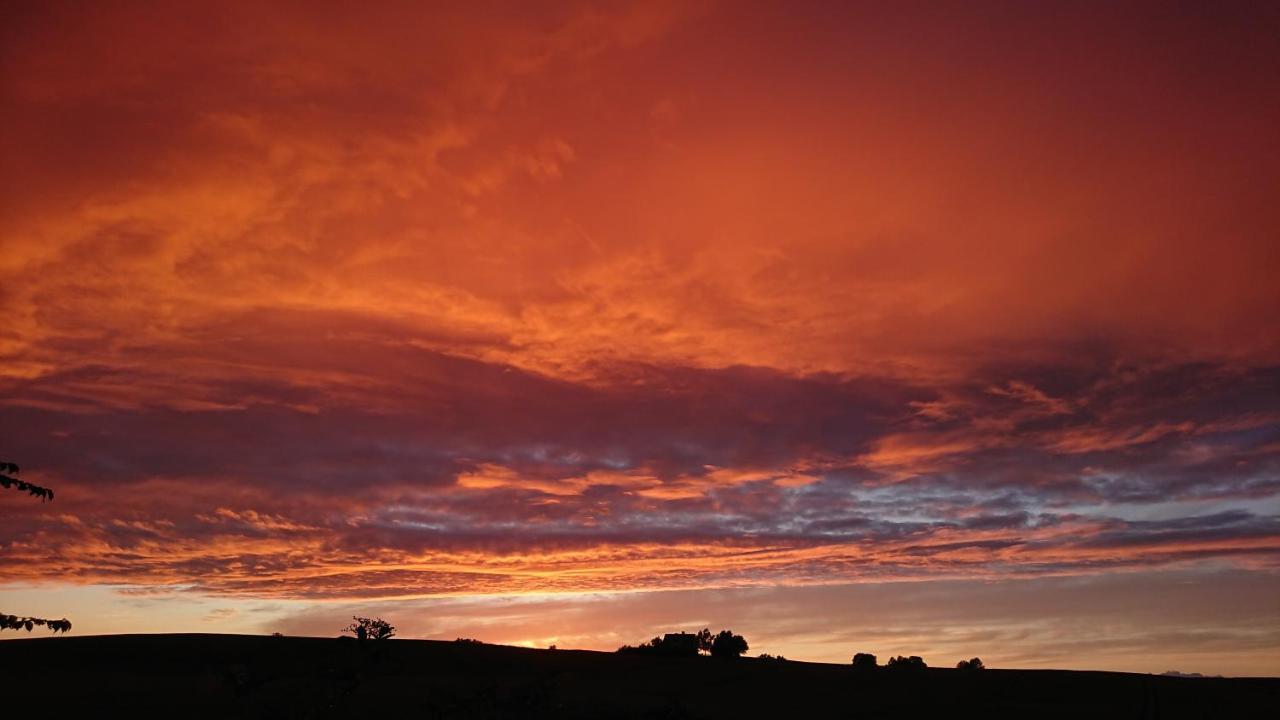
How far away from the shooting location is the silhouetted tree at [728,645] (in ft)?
310

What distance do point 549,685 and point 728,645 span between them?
65.3 meters

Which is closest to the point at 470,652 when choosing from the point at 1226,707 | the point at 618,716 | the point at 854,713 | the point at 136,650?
the point at 136,650

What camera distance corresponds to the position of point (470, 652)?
76.0 m

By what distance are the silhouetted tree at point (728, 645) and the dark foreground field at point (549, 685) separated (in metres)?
18.9

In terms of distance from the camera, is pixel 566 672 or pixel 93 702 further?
pixel 566 672

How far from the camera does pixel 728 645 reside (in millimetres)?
95688

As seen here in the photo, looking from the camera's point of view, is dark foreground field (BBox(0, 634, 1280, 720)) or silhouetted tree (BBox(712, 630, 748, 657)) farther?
silhouetted tree (BBox(712, 630, 748, 657))

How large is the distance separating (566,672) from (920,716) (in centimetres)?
2855

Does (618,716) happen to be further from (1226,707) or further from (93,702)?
(1226,707)

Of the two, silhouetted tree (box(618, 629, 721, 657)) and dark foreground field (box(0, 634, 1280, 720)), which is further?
silhouetted tree (box(618, 629, 721, 657))

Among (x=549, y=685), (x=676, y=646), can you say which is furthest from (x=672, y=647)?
(x=549, y=685)

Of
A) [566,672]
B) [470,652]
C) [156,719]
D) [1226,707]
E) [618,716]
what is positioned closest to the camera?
[618,716]

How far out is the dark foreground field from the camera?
39344mm

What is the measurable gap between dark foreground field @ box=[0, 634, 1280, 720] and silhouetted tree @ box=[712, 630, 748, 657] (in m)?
18.9
